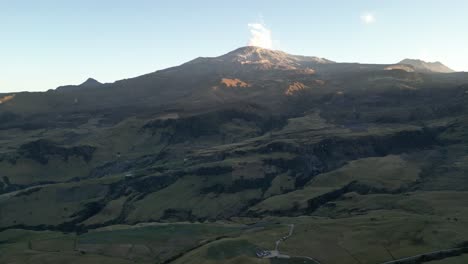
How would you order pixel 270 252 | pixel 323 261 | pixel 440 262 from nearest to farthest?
pixel 440 262
pixel 323 261
pixel 270 252

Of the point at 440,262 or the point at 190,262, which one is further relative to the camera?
the point at 190,262

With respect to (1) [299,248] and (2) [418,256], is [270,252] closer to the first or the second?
(1) [299,248]

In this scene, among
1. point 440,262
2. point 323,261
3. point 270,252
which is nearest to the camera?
point 440,262

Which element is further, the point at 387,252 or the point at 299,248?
the point at 299,248

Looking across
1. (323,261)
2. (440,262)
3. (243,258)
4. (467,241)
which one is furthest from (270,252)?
(467,241)

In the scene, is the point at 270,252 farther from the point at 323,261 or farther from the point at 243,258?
the point at 323,261

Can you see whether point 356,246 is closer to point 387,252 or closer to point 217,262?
point 387,252

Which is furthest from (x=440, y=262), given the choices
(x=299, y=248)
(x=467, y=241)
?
(x=299, y=248)
